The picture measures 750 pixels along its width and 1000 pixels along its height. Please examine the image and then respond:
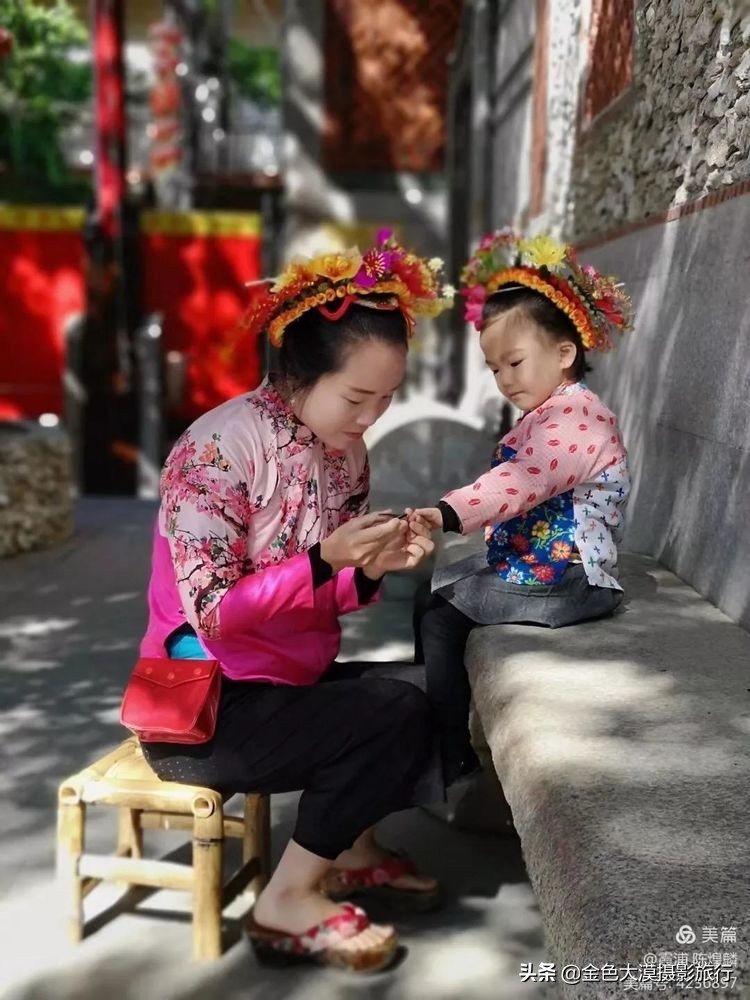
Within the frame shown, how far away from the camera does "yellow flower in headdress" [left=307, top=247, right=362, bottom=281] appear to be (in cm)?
271

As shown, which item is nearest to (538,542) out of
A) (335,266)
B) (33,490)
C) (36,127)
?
(335,266)

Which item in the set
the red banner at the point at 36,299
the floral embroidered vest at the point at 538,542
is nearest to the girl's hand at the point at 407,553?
the floral embroidered vest at the point at 538,542

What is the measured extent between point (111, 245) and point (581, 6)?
9148 millimetres

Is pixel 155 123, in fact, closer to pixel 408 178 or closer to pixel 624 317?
pixel 408 178

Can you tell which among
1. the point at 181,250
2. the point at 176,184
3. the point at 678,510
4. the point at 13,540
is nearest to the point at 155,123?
the point at 176,184

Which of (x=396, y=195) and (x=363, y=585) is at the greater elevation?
(x=396, y=195)

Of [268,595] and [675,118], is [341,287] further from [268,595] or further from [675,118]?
[675,118]

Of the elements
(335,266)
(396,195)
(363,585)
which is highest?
(396,195)

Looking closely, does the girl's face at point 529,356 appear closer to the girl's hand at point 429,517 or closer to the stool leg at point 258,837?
the girl's hand at point 429,517

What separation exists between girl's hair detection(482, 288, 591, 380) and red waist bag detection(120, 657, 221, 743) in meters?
1.24

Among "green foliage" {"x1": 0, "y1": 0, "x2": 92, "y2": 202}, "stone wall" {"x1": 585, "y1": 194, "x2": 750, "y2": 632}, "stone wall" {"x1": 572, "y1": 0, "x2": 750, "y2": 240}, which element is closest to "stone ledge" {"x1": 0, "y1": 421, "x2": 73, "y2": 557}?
"stone wall" {"x1": 572, "y1": 0, "x2": 750, "y2": 240}

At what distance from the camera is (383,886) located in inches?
123

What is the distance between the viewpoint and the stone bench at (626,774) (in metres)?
1.63

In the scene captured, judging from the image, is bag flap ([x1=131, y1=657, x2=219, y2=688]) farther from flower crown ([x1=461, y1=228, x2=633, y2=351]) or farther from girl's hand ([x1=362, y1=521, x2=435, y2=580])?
flower crown ([x1=461, y1=228, x2=633, y2=351])
